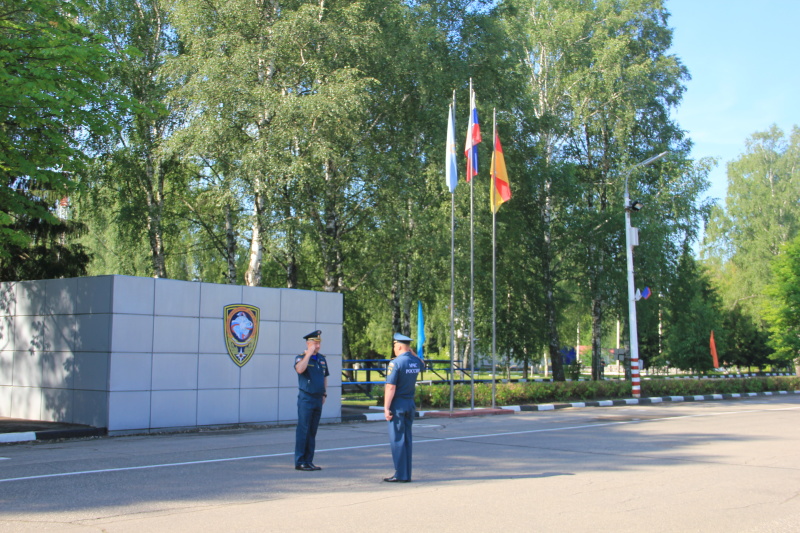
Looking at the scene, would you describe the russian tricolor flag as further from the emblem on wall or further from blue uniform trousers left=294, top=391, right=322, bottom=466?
blue uniform trousers left=294, top=391, right=322, bottom=466

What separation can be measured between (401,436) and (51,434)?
7.61m

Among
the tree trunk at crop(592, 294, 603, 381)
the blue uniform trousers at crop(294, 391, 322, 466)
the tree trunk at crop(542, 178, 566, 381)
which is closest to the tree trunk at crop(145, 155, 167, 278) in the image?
the tree trunk at crop(542, 178, 566, 381)

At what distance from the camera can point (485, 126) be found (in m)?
27.8

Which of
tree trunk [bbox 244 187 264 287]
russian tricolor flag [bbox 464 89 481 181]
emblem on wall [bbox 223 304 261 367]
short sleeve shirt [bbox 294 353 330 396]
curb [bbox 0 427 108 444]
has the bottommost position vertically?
curb [bbox 0 427 108 444]

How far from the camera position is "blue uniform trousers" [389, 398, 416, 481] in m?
8.16

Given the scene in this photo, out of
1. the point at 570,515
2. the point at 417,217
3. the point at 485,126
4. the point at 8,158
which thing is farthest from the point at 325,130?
the point at 570,515

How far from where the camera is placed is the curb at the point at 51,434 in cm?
1195

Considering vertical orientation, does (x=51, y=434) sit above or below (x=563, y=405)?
above

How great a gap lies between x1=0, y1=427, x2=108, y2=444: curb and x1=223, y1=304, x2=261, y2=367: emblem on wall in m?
3.04

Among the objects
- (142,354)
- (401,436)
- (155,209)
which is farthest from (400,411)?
(155,209)

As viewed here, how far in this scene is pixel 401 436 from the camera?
815 cm

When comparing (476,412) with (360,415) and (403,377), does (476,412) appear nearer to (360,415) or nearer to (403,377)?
(360,415)

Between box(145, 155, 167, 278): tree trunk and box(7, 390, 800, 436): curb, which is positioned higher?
box(145, 155, 167, 278): tree trunk

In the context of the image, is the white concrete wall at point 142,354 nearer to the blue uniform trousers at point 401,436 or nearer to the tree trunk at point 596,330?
the blue uniform trousers at point 401,436
